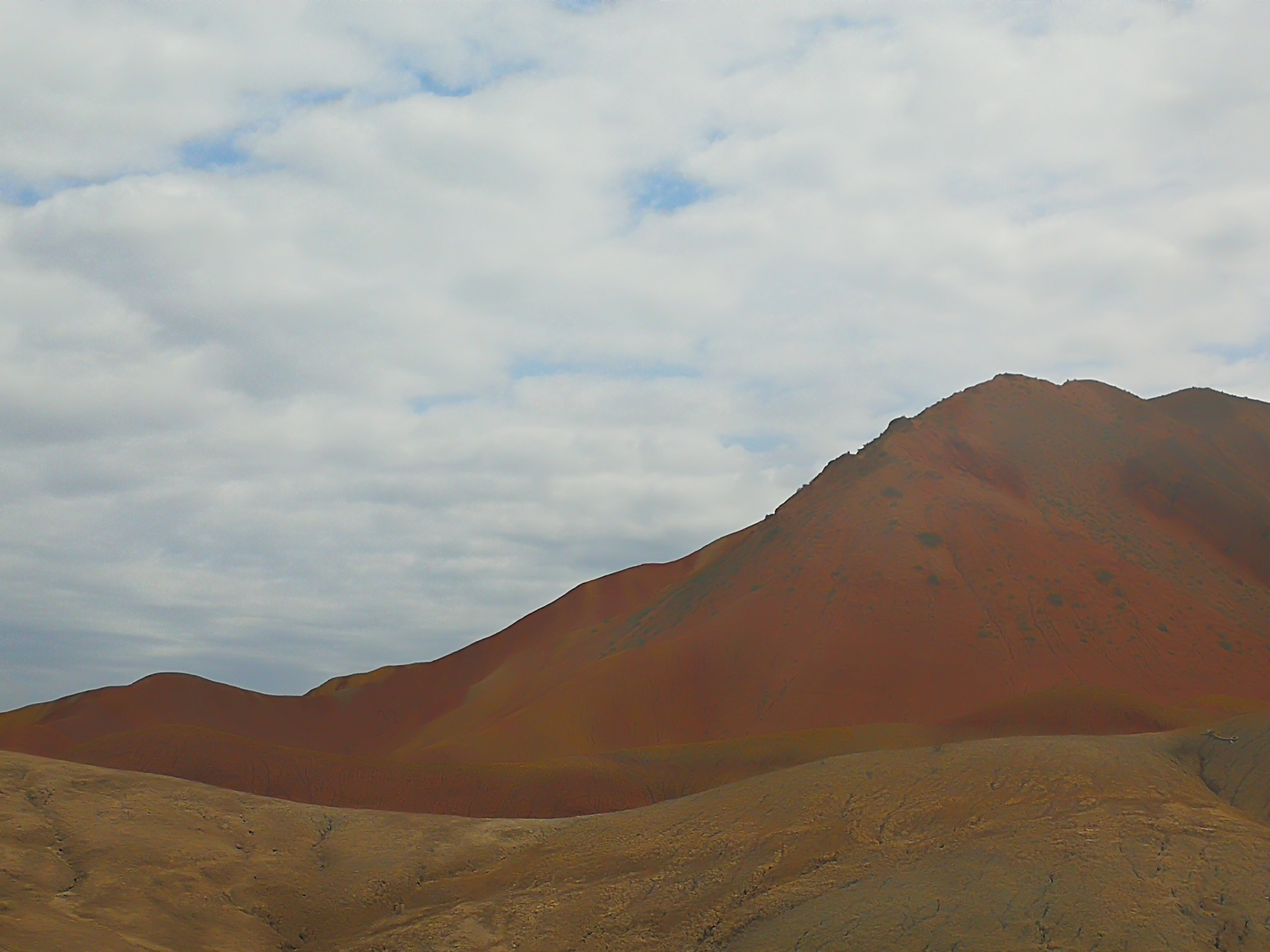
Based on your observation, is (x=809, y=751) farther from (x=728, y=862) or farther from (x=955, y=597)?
(x=728, y=862)

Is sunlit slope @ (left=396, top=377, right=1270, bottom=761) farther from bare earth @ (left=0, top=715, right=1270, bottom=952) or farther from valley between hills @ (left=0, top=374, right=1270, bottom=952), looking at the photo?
bare earth @ (left=0, top=715, right=1270, bottom=952)

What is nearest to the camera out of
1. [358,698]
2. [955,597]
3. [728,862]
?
[728,862]

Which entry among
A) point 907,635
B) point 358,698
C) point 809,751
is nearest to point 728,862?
point 809,751

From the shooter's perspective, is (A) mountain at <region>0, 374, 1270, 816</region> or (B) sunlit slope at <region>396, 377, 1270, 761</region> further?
(B) sunlit slope at <region>396, 377, 1270, 761</region>

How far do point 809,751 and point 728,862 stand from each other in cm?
2504

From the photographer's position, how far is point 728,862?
527 inches

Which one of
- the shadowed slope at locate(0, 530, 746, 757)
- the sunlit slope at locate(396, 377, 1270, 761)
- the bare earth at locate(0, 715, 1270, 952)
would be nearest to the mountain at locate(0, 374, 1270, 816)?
the sunlit slope at locate(396, 377, 1270, 761)

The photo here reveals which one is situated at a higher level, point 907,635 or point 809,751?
point 907,635

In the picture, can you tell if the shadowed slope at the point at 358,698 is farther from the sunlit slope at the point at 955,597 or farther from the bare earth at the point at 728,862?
the bare earth at the point at 728,862

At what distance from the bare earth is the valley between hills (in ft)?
0.17

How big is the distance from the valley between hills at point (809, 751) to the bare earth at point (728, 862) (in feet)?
0.17

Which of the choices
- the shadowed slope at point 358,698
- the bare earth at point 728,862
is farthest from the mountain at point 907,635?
the bare earth at point 728,862

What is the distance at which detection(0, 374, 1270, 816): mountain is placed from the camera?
38062mm

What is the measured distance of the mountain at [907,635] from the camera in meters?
38.1
